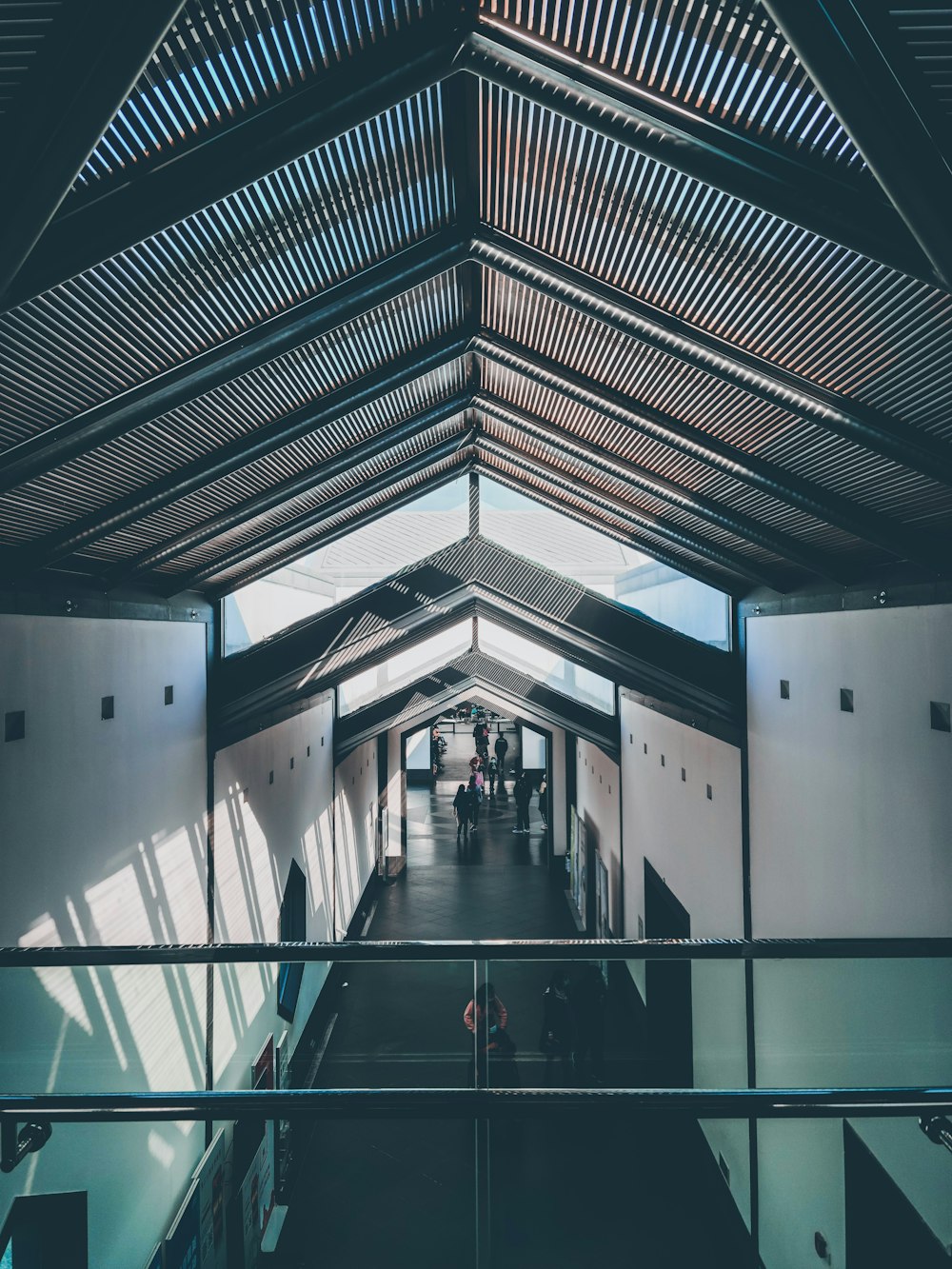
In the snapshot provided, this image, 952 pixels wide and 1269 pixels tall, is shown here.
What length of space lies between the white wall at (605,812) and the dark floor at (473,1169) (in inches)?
232

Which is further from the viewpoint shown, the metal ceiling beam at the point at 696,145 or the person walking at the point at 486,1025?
the person walking at the point at 486,1025

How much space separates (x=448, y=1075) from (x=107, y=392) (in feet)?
9.94

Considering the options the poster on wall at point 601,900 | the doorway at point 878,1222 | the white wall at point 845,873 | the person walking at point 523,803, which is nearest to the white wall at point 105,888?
the white wall at point 845,873

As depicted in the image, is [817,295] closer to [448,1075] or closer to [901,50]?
[901,50]

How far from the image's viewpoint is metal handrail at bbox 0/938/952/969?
85.9 inches

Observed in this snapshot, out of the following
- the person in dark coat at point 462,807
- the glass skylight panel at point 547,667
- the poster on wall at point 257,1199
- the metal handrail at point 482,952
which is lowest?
the poster on wall at point 257,1199

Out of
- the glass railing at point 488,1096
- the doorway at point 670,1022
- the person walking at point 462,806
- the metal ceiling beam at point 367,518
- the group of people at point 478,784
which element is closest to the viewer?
the glass railing at point 488,1096

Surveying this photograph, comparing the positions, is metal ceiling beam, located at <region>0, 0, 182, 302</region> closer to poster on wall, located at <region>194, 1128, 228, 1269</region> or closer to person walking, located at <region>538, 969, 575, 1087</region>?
person walking, located at <region>538, 969, 575, 1087</region>

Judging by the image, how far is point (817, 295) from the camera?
113 inches

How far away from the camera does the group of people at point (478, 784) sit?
19188 mm

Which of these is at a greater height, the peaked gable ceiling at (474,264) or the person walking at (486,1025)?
the peaked gable ceiling at (474,264)

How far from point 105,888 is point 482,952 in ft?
13.5

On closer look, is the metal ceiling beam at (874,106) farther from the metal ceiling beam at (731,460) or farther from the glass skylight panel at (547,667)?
the glass skylight panel at (547,667)

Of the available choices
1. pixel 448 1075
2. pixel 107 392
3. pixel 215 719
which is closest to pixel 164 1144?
pixel 448 1075
